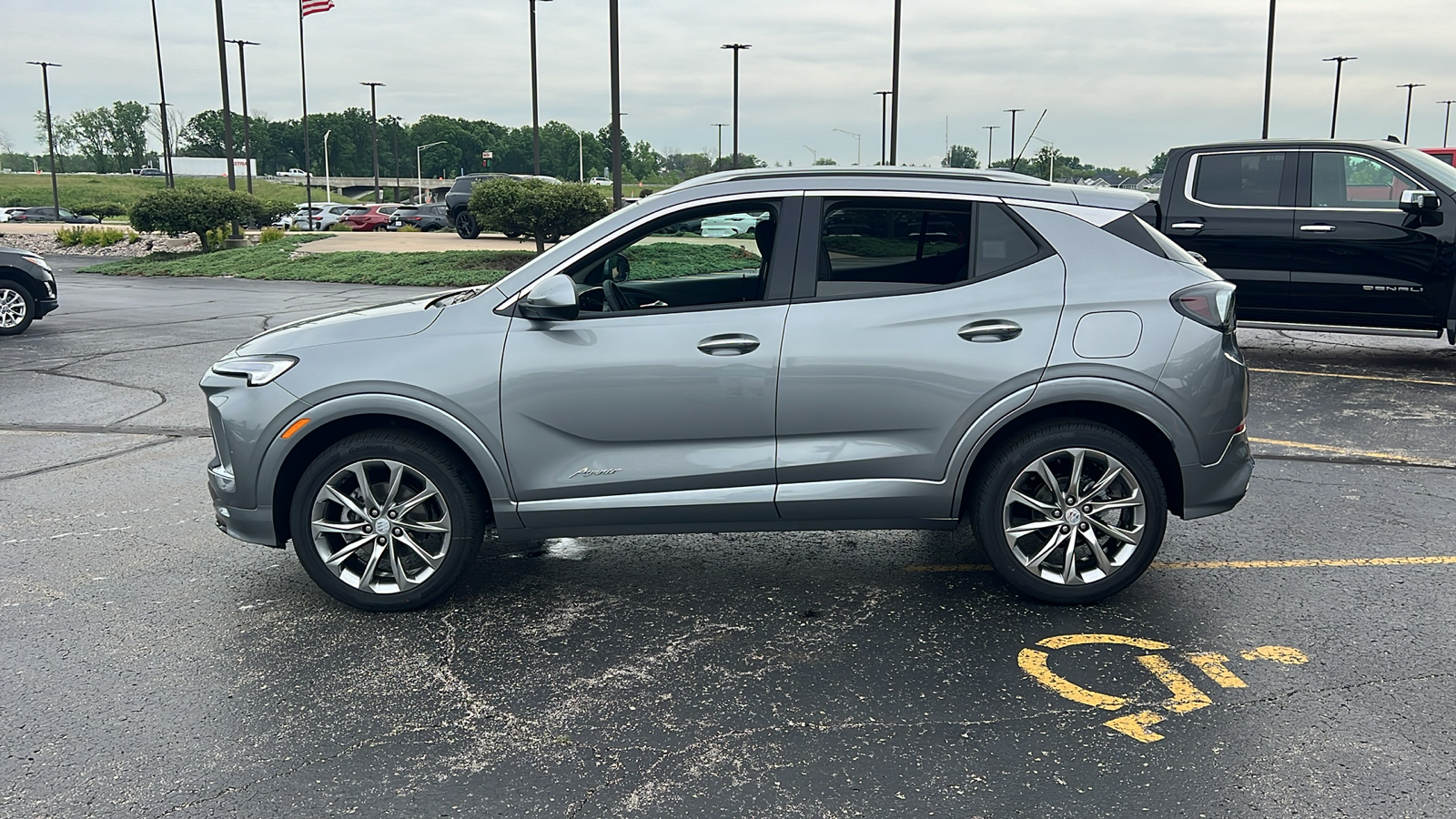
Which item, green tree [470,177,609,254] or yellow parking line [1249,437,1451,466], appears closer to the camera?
yellow parking line [1249,437,1451,466]

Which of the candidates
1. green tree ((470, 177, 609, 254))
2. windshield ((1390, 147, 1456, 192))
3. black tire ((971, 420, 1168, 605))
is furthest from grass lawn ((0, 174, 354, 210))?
black tire ((971, 420, 1168, 605))

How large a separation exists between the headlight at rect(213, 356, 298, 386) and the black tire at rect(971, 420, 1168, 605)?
290cm

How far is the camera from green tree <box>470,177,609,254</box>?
22594mm

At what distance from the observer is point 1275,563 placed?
5387 millimetres

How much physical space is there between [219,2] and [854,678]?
108 feet

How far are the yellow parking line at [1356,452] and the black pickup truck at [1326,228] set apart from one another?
3265 millimetres

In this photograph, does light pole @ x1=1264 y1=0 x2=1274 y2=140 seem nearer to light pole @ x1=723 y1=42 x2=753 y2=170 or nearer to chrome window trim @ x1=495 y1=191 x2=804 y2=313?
light pole @ x1=723 y1=42 x2=753 y2=170

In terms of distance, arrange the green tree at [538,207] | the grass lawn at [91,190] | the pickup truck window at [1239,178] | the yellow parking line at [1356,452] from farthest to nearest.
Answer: the grass lawn at [91,190] → the green tree at [538,207] → the pickup truck window at [1239,178] → the yellow parking line at [1356,452]

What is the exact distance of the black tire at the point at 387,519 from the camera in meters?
4.67

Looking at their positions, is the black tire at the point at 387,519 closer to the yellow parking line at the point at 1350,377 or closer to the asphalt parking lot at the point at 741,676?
the asphalt parking lot at the point at 741,676

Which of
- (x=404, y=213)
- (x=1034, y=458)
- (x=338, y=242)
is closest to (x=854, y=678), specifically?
(x=1034, y=458)

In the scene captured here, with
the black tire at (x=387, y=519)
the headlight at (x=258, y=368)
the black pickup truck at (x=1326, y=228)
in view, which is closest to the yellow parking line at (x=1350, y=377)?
the black pickup truck at (x=1326, y=228)

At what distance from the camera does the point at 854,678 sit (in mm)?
4133

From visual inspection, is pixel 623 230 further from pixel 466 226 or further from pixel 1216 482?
pixel 466 226
